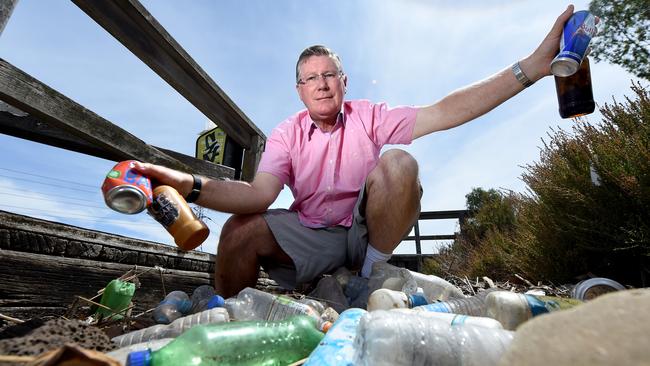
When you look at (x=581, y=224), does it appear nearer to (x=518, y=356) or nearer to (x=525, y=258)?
(x=525, y=258)

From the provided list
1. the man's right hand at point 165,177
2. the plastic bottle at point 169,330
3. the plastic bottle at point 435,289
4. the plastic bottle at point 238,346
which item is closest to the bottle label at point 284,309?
the plastic bottle at point 169,330

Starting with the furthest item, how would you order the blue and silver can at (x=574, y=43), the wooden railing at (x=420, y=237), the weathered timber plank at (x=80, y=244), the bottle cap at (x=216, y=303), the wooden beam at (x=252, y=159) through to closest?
the wooden railing at (x=420, y=237), the wooden beam at (x=252, y=159), the blue and silver can at (x=574, y=43), the weathered timber plank at (x=80, y=244), the bottle cap at (x=216, y=303)

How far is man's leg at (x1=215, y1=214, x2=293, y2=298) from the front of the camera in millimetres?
2639

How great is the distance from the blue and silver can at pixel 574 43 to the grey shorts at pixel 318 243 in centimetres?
132

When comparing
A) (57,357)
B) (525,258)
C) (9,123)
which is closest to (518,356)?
(57,357)

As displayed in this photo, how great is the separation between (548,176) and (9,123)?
5102mm

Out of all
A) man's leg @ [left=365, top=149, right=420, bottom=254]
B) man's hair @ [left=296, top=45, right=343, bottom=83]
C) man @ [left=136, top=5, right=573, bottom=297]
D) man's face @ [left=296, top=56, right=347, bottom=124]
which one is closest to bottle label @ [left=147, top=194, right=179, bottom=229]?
man @ [left=136, top=5, right=573, bottom=297]

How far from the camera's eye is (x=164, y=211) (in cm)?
174

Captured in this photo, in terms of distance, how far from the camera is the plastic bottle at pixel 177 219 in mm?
1720

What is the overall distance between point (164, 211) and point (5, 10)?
108 centimetres

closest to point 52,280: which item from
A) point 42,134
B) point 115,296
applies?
point 115,296

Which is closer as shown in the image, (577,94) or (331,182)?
(577,94)

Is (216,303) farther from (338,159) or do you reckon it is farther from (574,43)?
(574,43)

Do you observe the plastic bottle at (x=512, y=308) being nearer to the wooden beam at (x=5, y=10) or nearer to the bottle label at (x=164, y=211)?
the bottle label at (x=164, y=211)
